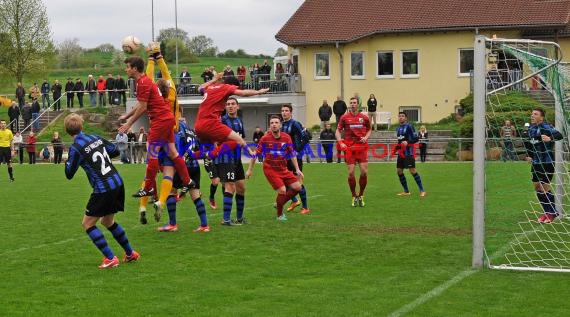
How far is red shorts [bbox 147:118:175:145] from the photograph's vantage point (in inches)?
483

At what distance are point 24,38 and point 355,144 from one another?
42.4 metres

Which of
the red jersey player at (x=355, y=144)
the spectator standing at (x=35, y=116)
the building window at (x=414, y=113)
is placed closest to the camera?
the red jersey player at (x=355, y=144)

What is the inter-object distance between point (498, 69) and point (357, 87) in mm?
34863

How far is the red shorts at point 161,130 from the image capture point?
12273mm

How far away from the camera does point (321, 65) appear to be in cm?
4847

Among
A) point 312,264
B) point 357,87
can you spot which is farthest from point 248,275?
point 357,87

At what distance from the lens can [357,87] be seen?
156 ft

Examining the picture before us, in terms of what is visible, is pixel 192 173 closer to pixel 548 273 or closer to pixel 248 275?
pixel 248 275

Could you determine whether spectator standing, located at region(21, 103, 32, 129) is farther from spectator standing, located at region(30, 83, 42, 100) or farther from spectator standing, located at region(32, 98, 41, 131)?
spectator standing, located at region(30, 83, 42, 100)

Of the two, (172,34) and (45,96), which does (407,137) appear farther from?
(172,34)

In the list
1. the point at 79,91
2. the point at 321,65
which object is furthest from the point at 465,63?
the point at 79,91

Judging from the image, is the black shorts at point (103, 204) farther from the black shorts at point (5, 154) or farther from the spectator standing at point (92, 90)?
the spectator standing at point (92, 90)

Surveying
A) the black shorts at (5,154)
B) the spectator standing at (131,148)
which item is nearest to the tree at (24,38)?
the spectator standing at (131,148)

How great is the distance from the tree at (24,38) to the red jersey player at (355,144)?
41466mm
